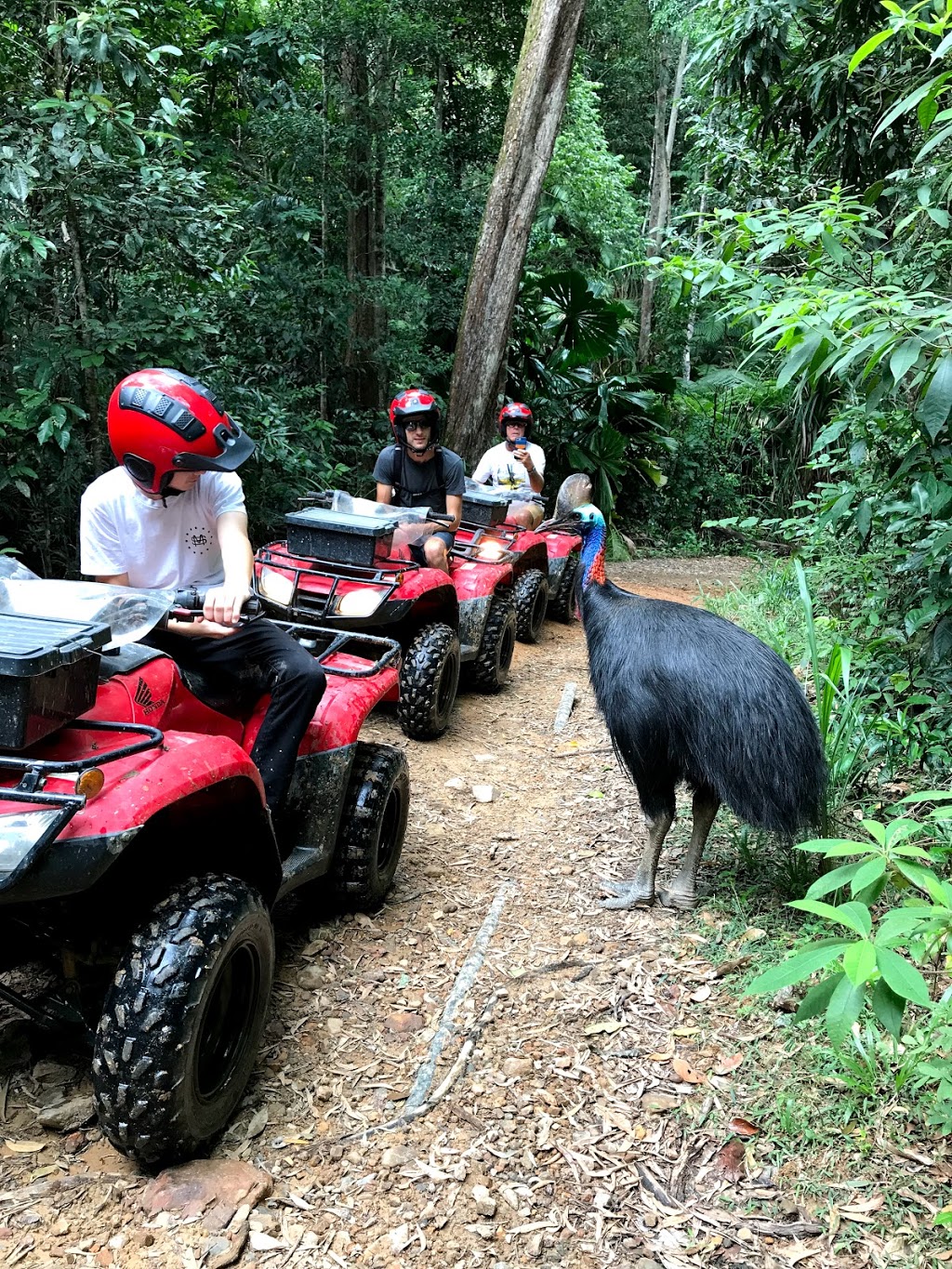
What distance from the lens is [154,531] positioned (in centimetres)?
320

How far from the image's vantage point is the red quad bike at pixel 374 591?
15.9 feet

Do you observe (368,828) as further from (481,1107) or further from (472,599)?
(472,599)

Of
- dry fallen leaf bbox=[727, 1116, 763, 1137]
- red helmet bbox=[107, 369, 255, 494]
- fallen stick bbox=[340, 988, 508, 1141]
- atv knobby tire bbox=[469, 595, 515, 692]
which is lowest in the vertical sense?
fallen stick bbox=[340, 988, 508, 1141]

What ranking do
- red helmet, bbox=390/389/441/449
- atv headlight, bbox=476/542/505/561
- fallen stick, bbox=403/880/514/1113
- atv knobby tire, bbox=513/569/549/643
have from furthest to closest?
1. atv knobby tire, bbox=513/569/549/643
2. atv headlight, bbox=476/542/505/561
3. red helmet, bbox=390/389/441/449
4. fallen stick, bbox=403/880/514/1113

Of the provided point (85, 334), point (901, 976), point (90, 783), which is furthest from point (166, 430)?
point (85, 334)

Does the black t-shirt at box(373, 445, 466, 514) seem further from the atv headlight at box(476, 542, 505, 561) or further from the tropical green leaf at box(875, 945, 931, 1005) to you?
the tropical green leaf at box(875, 945, 931, 1005)

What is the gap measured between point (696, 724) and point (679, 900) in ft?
2.52

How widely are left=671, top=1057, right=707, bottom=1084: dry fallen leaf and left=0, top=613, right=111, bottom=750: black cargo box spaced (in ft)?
6.39

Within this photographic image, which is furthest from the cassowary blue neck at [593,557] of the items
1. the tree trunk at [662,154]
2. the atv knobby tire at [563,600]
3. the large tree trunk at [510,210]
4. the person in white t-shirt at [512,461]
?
the tree trunk at [662,154]

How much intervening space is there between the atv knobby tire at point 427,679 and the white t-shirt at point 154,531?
1955mm

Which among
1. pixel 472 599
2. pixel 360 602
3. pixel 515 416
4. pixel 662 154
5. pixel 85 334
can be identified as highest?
pixel 662 154

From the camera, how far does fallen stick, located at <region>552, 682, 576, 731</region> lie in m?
6.27

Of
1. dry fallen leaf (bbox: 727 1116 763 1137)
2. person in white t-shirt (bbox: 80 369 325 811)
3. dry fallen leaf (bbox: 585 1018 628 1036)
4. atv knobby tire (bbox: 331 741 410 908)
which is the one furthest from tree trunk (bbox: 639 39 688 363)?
dry fallen leaf (bbox: 727 1116 763 1137)

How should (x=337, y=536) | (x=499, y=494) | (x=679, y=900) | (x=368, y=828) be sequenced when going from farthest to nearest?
(x=499, y=494) → (x=337, y=536) → (x=679, y=900) → (x=368, y=828)
